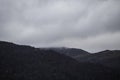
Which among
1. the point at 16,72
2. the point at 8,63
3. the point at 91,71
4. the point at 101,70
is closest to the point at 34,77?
the point at 16,72

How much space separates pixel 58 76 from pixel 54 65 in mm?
20294

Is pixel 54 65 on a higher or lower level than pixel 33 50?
lower

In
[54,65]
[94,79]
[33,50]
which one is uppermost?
[33,50]

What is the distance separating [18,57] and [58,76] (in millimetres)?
39719

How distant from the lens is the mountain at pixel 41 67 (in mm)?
137750

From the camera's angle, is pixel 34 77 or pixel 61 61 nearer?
pixel 34 77

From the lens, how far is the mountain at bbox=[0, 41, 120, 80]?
137750 millimetres

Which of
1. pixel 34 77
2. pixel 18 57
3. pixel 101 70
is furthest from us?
pixel 101 70

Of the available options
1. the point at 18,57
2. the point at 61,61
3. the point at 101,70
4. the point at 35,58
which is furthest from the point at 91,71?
the point at 18,57

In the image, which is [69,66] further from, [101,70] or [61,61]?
[101,70]

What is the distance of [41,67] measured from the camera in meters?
152

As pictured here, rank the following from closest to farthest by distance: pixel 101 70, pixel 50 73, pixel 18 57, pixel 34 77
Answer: pixel 34 77 < pixel 50 73 < pixel 18 57 < pixel 101 70

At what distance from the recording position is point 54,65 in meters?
162

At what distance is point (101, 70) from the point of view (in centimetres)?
17088
